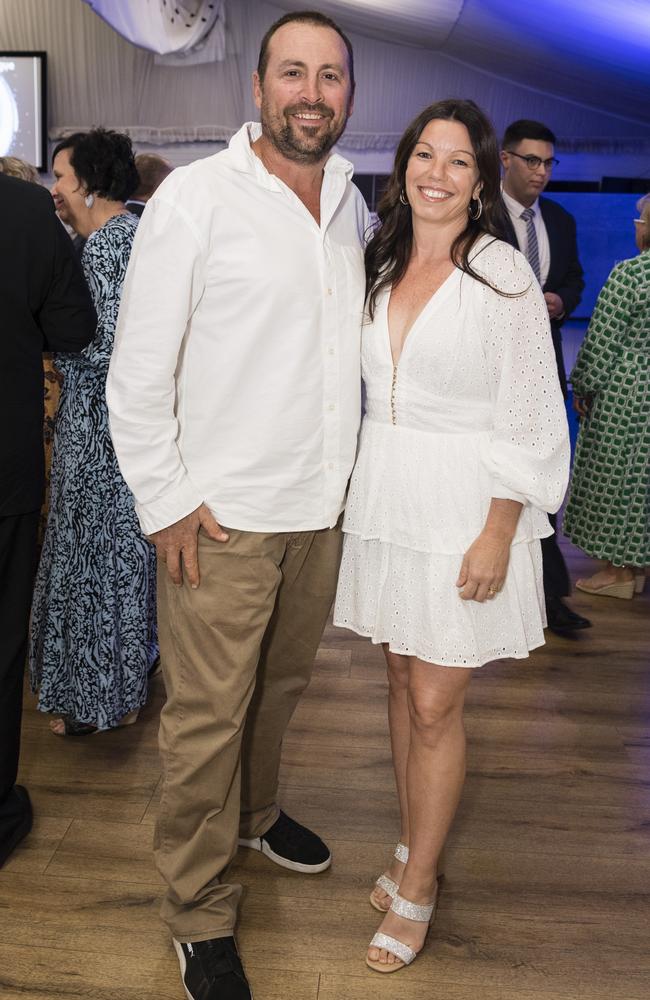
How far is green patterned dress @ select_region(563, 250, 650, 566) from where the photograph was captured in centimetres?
331

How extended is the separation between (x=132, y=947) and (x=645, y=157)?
693 centimetres

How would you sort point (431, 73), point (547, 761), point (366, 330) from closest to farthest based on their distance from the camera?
point (366, 330)
point (547, 761)
point (431, 73)

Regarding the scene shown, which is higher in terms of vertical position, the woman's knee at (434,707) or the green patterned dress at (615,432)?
the green patterned dress at (615,432)

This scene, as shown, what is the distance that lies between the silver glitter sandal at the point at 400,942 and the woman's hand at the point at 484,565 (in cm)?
60

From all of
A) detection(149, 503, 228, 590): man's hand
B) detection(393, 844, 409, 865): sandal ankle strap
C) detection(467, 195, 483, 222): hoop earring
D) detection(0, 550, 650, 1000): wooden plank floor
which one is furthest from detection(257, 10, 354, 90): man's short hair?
detection(0, 550, 650, 1000): wooden plank floor

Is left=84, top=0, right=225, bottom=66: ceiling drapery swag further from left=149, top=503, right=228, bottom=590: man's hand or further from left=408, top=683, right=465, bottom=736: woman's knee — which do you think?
left=408, top=683, right=465, bottom=736: woman's knee

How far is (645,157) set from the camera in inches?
287

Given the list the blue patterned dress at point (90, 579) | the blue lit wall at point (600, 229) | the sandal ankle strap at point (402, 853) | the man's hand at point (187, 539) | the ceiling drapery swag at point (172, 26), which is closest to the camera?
the man's hand at point (187, 539)

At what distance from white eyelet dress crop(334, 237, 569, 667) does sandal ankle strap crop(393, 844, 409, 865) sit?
1.55 ft

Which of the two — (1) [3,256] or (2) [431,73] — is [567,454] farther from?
(2) [431,73]

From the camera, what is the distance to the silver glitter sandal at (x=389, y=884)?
1930mm

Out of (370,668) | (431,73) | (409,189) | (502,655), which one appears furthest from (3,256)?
(431,73)

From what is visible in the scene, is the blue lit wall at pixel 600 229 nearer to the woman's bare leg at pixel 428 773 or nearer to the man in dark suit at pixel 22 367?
the man in dark suit at pixel 22 367

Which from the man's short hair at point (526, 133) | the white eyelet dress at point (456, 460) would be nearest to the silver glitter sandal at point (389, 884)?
the white eyelet dress at point (456, 460)
